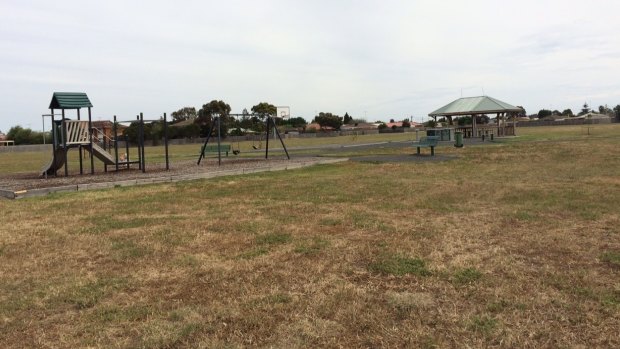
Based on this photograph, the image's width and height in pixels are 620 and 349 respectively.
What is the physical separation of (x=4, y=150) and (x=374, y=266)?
75.0 metres

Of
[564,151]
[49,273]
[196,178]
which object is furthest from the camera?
[564,151]

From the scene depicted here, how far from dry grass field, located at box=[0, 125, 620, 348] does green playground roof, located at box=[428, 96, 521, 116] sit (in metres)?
30.7

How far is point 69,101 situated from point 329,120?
12266 centimetres

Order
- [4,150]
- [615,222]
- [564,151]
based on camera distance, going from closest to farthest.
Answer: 1. [615,222]
2. [564,151]
3. [4,150]

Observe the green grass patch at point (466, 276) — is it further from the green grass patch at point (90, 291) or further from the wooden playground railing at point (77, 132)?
the wooden playground railing at point (77, 132)

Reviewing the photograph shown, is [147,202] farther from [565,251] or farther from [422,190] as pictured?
[565,251]

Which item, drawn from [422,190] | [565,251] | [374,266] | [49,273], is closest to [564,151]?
[422,190]

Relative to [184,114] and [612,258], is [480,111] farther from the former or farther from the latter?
[184,114]

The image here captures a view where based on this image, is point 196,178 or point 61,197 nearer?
point 61,197

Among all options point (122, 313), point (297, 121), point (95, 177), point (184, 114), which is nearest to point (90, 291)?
point (122, 313)

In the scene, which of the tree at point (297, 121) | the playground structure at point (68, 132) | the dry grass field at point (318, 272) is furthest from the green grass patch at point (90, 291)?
the tree at point (297, 121)

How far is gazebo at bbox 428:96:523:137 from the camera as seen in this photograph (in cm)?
3856

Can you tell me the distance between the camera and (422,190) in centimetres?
1034

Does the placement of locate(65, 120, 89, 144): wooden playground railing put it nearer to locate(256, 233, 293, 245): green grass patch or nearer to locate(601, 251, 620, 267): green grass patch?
locate(256, 233, 293, 245): green grass patch
